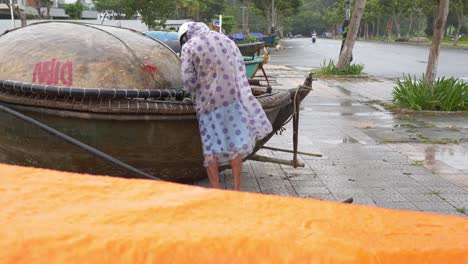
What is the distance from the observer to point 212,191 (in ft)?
5.38

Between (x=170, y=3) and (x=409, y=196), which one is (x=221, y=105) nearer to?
(x=409, y=196)

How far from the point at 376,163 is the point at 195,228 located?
4.93m

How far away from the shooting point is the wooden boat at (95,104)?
403 centimetres

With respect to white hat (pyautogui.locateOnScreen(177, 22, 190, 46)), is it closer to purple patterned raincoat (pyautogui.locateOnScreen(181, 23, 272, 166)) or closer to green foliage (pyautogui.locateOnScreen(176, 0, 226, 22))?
purple patterned raincoat (pyautogui.locateOnScreen(181, 23, 272, 166))

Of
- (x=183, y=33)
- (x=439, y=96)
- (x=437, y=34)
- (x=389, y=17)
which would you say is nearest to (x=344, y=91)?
(x=437, y=34)

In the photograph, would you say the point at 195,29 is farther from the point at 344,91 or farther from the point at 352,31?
the point at 352,31

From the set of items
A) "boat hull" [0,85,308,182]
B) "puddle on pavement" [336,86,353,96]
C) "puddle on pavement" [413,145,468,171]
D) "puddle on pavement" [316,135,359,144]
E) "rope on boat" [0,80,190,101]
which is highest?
"rope on boat" [0,80,190,101]

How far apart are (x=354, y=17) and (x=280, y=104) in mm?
11612

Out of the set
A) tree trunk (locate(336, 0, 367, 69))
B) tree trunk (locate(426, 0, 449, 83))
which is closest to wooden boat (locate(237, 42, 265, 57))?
tree trunk (locate(336, 0, 367, 69))

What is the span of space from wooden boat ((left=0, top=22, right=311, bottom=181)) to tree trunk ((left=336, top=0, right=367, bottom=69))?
1180cm

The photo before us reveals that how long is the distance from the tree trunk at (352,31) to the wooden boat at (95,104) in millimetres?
11801

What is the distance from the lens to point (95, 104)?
13.1 feet

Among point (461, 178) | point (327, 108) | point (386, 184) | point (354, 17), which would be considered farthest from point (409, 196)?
point (354, 17)

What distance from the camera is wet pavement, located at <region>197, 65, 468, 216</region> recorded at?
189 inches
